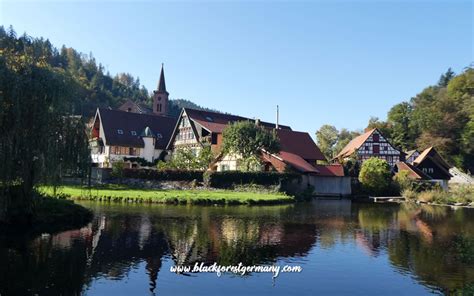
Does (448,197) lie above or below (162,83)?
below

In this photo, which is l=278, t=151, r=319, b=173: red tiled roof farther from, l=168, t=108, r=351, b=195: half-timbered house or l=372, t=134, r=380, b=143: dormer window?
l=372, t=134, r=380, b=143: dormer window

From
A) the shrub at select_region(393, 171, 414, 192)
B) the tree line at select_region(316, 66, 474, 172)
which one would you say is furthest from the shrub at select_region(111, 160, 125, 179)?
the tree line at select_region(316, 66, 474, 172)

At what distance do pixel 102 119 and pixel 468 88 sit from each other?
77285 mm

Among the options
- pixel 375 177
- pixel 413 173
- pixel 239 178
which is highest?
pixel 413 173

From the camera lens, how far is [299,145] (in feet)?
193

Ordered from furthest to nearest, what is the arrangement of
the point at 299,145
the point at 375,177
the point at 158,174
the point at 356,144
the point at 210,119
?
the point at 356,144 < the point at 210,119 < the point at 299,145 < the point at 375,177 < the point at 158,174

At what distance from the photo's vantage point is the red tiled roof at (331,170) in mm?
52406

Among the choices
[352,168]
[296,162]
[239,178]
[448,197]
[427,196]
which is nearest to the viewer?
[239,178]

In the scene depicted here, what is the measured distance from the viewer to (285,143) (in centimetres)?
5775

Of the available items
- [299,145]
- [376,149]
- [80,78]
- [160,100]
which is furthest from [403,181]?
[80,78]

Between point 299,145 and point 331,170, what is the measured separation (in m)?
7.28

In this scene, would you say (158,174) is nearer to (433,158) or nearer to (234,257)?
(234,257)

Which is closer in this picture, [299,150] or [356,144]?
[299,150]

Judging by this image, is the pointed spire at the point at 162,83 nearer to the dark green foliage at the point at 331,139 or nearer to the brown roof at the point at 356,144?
the dark green foliage at the point at 331,139
